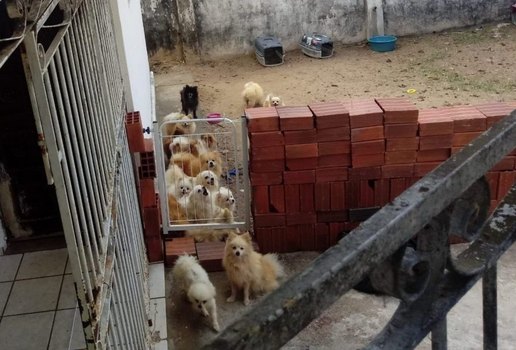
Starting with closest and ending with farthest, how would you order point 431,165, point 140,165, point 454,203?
point 454,203
point 140,165
point 431,165

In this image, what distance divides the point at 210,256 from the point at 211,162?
1.42m

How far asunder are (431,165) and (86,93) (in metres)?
3.38

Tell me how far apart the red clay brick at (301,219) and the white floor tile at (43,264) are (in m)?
2.20

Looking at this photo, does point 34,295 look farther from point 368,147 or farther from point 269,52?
point 269,52

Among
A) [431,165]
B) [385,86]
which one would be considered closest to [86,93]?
[431,165]

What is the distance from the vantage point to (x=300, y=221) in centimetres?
528

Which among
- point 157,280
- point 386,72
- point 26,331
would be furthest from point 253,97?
point 26,331

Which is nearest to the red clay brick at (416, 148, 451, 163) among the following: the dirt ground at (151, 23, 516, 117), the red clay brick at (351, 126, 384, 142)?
the red clay brick at (351, 126, 384, 142)

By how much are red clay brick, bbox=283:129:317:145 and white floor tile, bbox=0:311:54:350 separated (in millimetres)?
2445

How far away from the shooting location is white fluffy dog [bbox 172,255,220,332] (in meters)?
4.48

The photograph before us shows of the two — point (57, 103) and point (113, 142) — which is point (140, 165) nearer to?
point (113, 142)

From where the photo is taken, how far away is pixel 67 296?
10.4 feet

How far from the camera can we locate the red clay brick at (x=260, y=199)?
16.9 ft

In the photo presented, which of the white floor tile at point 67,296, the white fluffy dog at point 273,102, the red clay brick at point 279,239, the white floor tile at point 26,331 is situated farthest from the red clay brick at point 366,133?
the white fluffy dog at point 273,102
